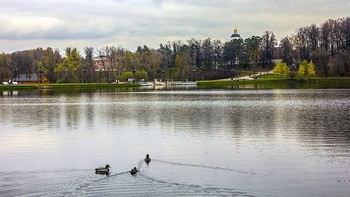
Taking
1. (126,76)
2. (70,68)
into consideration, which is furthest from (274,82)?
(70,68)

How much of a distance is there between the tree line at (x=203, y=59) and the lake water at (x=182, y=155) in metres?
84.6

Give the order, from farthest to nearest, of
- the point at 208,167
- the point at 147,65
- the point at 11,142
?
the point at 147,65, the point at 11,142, the point at 208,167

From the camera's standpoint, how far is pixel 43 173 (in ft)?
61.3

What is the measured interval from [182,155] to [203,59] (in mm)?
137620

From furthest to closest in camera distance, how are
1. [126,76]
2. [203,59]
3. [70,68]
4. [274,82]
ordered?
[203,59] < [126,76] < [70,68] < [274,82]

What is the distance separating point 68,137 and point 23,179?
10.8m

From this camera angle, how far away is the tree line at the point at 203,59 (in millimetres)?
124375

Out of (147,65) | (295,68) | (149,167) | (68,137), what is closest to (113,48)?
(147,65)

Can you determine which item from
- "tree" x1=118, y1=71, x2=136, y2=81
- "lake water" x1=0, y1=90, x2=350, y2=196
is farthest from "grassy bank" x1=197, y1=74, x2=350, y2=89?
"lake water" x1=0, y1=90, x2=350, y2=196

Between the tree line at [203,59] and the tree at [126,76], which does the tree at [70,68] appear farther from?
the tree at [126,76]

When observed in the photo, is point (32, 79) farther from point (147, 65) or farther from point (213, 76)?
point (213, 76)

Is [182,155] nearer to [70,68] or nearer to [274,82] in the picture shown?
[274,82]

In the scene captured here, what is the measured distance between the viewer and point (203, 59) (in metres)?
158

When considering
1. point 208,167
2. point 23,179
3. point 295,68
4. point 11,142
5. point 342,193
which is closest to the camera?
point 342,193
